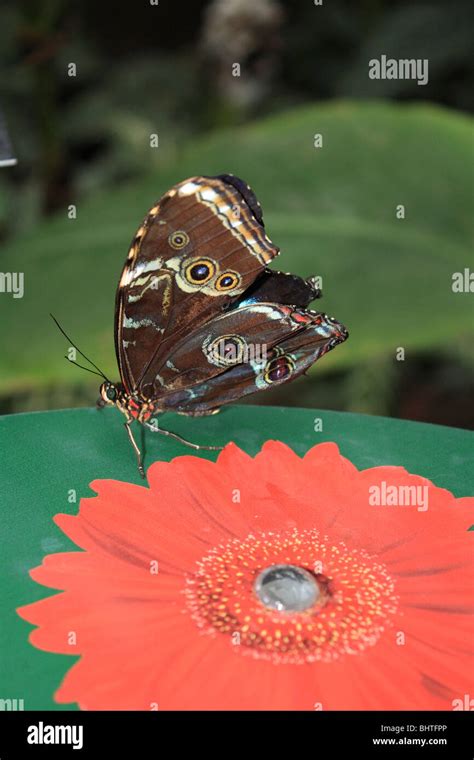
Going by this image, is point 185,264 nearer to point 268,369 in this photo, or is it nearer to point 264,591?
point 268,369

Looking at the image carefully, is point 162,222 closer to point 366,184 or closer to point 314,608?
point 314,608

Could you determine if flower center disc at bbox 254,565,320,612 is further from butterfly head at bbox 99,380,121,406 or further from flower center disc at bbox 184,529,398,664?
butterfly head at bbox 99,380,121,406

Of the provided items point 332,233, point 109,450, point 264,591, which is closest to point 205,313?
point 109,450

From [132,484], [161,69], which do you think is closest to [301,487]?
[132,484]

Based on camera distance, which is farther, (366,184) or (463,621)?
(366,184)

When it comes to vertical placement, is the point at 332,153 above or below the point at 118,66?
below
